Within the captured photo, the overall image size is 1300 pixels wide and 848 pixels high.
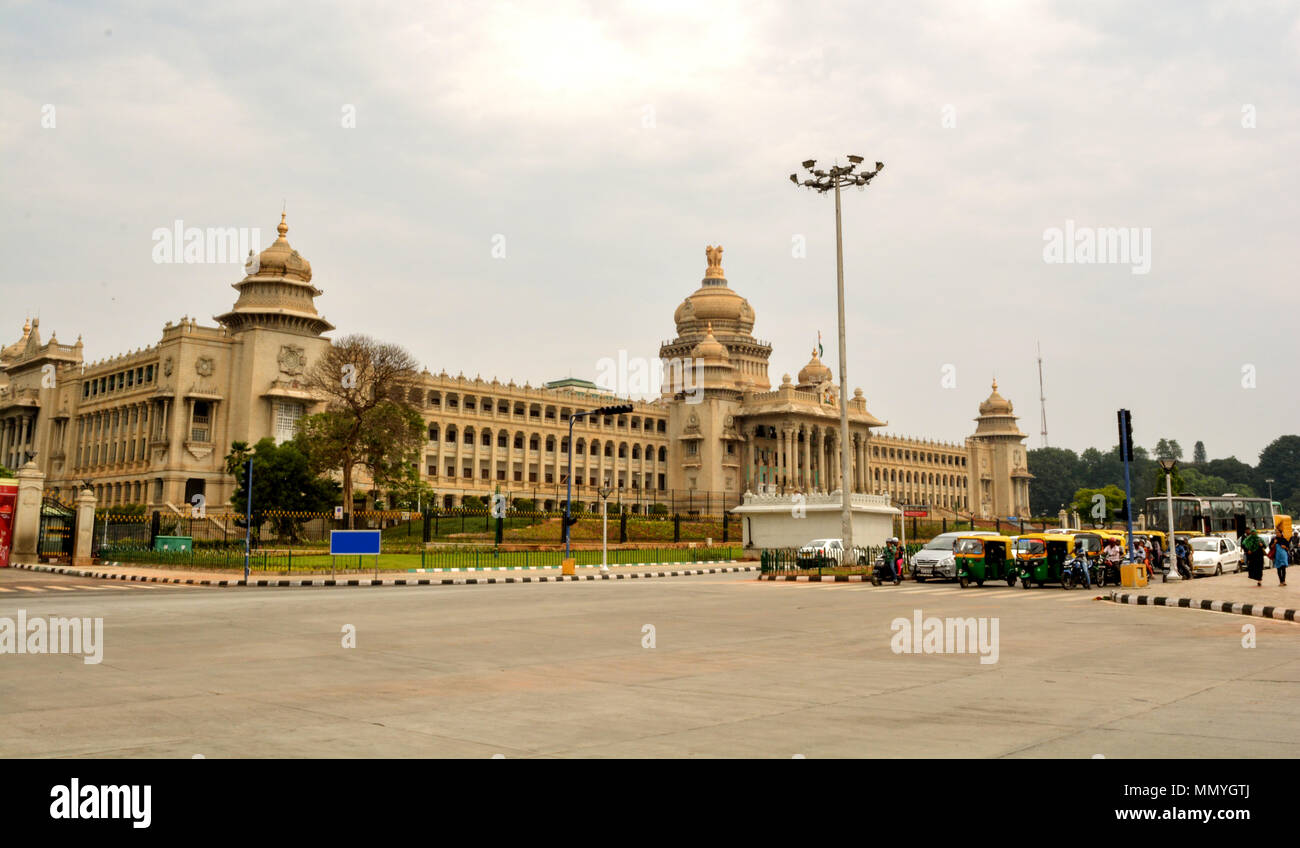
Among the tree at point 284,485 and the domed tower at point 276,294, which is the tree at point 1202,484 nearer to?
the domed tower at point 276,294

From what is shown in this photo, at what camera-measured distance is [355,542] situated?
102 feet

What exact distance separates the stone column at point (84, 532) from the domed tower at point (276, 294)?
33665 mm

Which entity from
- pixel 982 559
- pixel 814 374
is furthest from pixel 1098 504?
pixel 982 559

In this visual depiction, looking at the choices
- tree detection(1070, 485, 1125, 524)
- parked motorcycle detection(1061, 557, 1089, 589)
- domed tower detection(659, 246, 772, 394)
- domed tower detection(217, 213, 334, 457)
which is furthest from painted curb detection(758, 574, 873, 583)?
domed tower detection(659, 246, 772, 394)

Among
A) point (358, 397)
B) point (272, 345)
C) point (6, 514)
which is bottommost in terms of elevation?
point (6, 514)

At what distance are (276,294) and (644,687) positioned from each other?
6896 centimetres

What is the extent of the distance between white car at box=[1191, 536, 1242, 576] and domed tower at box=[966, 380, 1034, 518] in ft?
325

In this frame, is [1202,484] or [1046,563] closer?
[1046,563]

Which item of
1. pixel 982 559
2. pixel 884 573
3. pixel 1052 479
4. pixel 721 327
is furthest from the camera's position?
pixel 1052 479

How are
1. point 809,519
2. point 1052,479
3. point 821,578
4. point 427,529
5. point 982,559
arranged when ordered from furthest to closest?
point 1052,479 → point 427,529 → point 809,519 → point 821,578 → point 982,559

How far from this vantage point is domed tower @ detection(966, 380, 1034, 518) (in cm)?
13300

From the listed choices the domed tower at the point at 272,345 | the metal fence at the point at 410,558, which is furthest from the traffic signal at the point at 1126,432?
the domed tower at the point at 272,345

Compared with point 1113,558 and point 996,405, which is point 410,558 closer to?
point 1113,558
